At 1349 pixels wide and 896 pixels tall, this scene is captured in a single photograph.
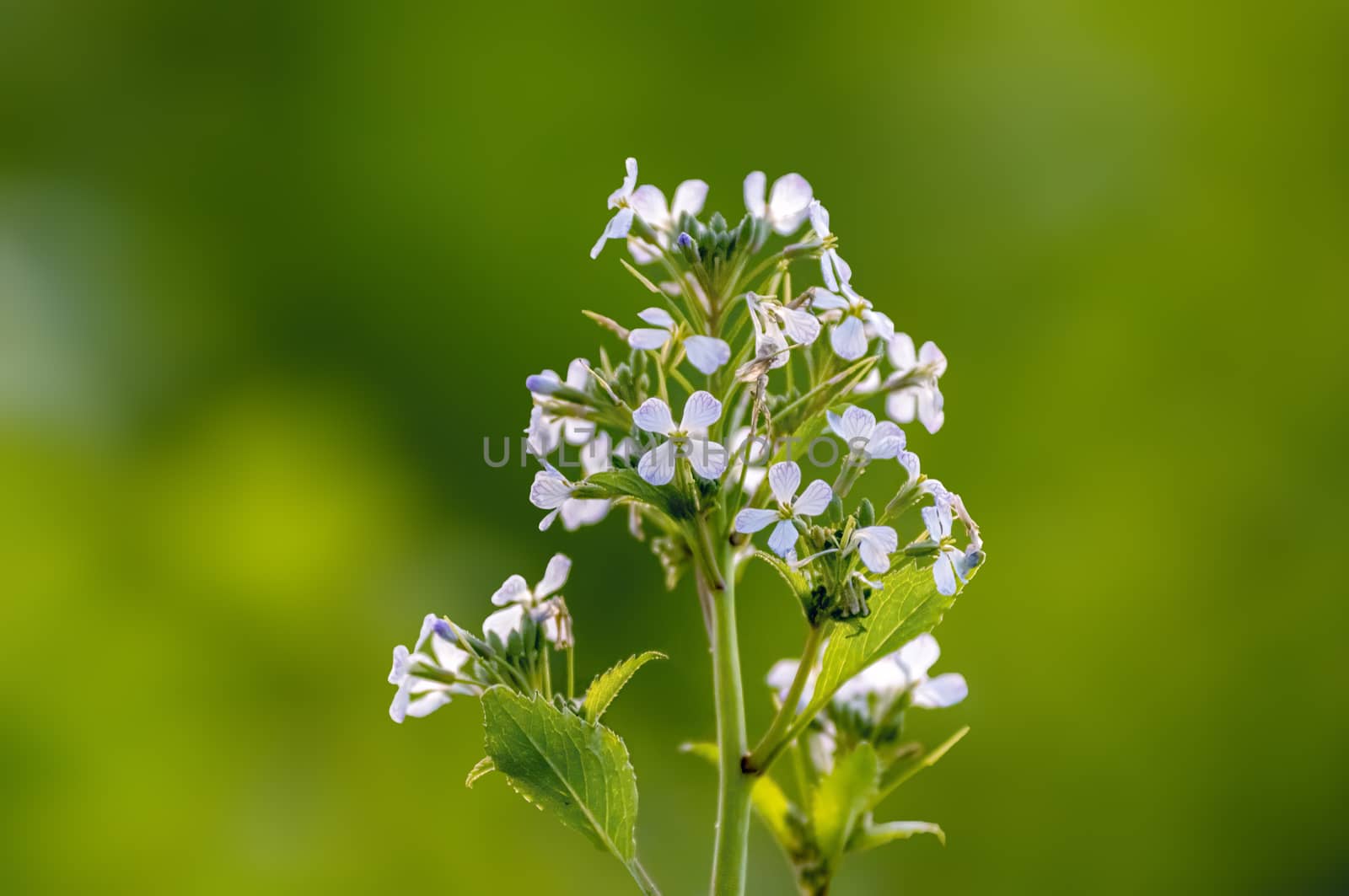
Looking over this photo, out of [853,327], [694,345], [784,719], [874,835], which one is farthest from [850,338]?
[874,835]

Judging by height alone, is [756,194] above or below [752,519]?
above

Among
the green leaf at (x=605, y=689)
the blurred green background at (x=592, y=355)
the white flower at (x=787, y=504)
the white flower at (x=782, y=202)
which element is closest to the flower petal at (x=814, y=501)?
the white flower at (x=787, y=504)

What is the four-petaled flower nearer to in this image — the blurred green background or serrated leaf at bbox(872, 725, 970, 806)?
serrated leaf at bbox(872, 725, 970, 806)

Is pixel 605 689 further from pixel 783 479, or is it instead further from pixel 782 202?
pixel 782 202

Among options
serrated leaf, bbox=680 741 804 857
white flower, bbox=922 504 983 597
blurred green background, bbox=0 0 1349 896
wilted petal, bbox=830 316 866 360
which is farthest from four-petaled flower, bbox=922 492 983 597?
blurred green background, bbox=0 0 1349 896

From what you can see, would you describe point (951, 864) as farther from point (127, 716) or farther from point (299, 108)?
point (299, 108)

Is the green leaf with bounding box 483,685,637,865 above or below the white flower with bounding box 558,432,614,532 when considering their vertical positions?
below
